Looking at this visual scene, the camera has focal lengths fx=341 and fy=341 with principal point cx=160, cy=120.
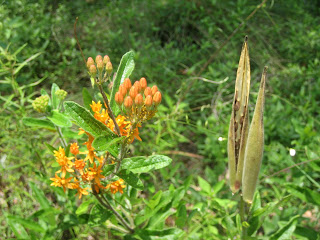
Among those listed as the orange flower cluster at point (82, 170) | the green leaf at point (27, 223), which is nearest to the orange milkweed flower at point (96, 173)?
the orange flower cluster at point (82, 170)

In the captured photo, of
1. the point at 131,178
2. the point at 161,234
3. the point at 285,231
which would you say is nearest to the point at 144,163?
the point at 131,178

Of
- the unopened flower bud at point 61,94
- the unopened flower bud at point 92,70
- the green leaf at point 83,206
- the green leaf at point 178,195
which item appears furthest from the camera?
the green leaf at point 178,195

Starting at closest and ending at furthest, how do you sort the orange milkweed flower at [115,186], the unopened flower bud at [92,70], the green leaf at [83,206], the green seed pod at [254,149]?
the unopened flower bud at [92,70] → the green seed pod at [254,149] → the orange milkweed flower at [115,186] → the green leaf at [83,206]

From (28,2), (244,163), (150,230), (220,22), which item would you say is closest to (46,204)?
(150,230)

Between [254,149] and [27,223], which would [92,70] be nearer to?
[254,149]

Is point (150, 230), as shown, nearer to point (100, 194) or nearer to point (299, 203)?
point (100, 194)

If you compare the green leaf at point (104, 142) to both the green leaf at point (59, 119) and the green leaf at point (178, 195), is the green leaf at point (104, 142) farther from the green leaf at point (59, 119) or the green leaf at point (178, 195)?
the green leaf at point (178, 195)

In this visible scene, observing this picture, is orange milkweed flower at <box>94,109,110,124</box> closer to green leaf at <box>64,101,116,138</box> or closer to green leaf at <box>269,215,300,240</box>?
green leaf at <box>64,101,116,138</box>
